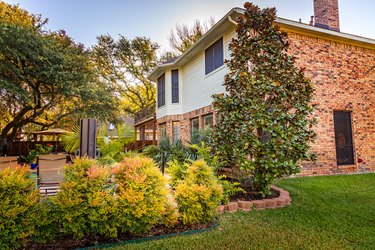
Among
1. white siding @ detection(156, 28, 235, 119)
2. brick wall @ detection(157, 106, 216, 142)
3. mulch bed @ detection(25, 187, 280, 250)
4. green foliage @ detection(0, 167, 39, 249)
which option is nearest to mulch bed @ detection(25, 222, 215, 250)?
mulch bed @ detection(25, 187, 280, 250)

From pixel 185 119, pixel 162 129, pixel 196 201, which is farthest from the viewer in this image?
pixel 162 129

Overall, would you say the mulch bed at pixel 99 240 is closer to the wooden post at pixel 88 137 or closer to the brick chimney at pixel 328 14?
the wooden post at pixel 88 137

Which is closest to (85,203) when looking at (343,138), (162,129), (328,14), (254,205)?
(254,205)

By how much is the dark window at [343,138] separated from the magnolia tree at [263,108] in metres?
4.39

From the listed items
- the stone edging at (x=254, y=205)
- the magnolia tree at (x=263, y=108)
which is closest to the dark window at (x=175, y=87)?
the magnolia tree at (x=263, y=108)

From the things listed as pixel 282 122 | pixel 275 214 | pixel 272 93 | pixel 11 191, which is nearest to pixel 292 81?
pixel 272 93

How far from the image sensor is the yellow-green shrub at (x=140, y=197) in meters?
2.88

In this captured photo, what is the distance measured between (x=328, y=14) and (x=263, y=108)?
7.70 meters

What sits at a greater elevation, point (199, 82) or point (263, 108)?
point (199, 82)

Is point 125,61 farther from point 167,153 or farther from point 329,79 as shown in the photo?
point 329,79

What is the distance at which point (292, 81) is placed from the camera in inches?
187

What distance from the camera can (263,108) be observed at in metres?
4.61

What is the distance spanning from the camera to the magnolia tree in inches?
176

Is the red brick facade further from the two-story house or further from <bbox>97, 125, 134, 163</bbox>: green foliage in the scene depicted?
<bbox>97, 125, 134, 163</bbox>: green foliage
